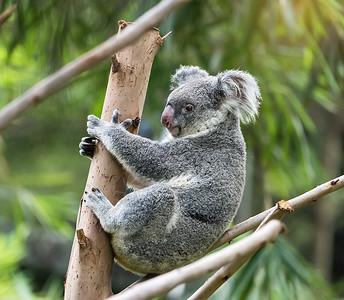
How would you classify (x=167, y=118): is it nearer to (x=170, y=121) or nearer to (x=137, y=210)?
(x=170, y=121)

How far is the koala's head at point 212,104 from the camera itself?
2.06 meters

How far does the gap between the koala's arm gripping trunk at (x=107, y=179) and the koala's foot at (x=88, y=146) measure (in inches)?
1.2

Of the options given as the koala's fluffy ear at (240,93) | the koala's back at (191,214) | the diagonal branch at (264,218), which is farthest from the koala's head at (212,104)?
the diagonal branch at (264,218)

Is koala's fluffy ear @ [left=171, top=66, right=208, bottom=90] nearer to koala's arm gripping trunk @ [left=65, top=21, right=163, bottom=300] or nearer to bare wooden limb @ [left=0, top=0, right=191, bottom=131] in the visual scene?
koala's arm gripping trunk @ [left=65, top=21, right=163, bottom=300]

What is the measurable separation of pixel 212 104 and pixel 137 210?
2.09 ft

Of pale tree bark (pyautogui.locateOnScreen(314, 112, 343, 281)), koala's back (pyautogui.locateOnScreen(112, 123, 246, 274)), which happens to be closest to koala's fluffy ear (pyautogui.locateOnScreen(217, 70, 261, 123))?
koala's back (pyautogui.locateOnScreen(112, 123, 246, 274))

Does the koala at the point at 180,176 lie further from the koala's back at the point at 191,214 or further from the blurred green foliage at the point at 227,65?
the blurred green foliage at the point at 227,65

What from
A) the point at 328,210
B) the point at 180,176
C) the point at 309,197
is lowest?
the point at 328,210

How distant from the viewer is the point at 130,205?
66.4 inches

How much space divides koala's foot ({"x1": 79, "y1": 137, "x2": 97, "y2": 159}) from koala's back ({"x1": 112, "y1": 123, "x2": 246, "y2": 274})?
246 millimetres

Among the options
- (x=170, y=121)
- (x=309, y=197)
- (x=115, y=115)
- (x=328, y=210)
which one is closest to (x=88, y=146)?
(x=115, y=115)

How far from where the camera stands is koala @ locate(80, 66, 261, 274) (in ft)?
5.62

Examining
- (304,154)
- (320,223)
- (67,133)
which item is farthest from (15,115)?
(320,223)

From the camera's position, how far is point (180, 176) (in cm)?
190
